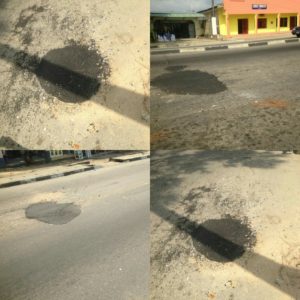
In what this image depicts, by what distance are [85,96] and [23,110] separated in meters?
0.84

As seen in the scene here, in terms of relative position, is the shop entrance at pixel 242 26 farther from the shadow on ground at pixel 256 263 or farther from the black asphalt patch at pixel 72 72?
the shadow on ground at pixel 256 263

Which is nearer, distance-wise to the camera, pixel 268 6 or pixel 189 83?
pixel 189 83

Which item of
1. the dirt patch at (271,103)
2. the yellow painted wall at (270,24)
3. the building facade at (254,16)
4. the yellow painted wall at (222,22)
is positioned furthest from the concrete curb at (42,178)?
the yellow painted wall at (270,24)

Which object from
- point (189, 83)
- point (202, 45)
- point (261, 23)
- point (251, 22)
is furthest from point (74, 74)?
point (261, 23)

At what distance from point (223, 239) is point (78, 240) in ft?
5.50

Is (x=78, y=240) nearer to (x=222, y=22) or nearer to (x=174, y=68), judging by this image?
(x=174, y=68)

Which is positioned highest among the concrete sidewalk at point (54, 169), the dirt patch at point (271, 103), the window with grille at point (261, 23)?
the window with grille at point (261, 23)

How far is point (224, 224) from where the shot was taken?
12.4 ft

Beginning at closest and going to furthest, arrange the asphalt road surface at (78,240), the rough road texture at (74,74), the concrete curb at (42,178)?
the asphalt road surface at (78,240)
the rough road texture at (74,74)
the concrete curb at (42,178)

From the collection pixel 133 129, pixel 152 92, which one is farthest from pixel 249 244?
pixel 152 92

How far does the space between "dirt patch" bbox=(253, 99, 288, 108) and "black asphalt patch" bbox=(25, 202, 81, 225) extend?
3.20m

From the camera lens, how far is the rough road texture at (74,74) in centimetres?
436

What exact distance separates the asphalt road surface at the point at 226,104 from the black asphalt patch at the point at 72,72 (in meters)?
1.00

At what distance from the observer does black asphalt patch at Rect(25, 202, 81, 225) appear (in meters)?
4.52
